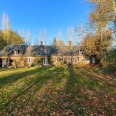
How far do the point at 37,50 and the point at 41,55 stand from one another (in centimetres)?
296

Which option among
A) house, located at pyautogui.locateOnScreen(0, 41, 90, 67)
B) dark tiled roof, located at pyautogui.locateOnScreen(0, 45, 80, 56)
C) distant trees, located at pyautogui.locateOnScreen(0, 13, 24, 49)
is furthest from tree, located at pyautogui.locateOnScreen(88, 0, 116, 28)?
distant trees, located at pyautogui.locateOnScreen(0, 13, 24, 49)

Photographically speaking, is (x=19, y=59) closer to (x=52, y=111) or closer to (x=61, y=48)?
(x=61, y=48)

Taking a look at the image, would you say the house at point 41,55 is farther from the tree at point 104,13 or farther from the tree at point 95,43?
the tree at point 104,13

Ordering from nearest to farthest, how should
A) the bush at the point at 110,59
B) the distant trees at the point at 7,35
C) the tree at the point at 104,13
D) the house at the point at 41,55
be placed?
1. the tree at the point at 104,13
2. the bush at the point at 110,59
3. the house at the point at 41,55
4. the distant trees at the point at 7,35

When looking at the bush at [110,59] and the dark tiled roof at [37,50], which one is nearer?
the bush at [110,59]

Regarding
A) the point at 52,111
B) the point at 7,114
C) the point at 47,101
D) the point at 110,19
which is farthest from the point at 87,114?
the point at 110,19

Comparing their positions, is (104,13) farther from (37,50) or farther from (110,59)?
(37,50)

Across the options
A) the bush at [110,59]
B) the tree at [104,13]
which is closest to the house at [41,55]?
the bush at [110,59]

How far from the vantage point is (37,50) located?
143 feet

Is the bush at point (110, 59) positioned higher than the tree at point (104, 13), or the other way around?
the tree at point (104, 13)

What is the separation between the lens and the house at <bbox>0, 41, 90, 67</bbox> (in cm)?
4060

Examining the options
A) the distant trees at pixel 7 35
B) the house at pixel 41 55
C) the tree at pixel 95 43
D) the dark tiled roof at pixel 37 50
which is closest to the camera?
the tree at pixel 95 43

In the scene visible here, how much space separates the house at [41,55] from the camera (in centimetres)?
4060

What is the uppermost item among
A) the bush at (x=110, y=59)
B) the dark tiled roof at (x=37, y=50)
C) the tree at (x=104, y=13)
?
the tree at (x=104, y=13)
